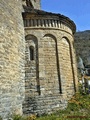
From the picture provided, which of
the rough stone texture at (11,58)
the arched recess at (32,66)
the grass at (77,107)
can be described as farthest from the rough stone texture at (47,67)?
the rough stone texture at (11,58)

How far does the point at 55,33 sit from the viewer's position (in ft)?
34.7

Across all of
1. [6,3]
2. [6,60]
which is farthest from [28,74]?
[6,3]

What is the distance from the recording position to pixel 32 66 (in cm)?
983

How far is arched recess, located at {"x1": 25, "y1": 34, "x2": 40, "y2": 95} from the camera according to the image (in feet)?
31.3

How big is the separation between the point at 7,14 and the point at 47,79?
12.0ft

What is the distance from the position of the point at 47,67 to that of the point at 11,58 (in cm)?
230

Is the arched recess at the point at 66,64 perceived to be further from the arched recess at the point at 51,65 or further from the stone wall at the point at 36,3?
the stone wall at the point at 36,3

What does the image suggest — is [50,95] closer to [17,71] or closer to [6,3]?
[17,71]

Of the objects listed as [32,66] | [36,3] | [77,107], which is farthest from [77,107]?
[36,3]

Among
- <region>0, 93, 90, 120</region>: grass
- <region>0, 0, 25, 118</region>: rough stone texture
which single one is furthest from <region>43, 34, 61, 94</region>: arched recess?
<region>0, 0, 25, 118</region>: rough stone texture

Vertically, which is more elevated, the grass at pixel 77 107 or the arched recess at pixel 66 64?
the arched recess at pixel 66 64

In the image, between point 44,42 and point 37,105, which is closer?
point 37,105

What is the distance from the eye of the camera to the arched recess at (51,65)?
9.70 m

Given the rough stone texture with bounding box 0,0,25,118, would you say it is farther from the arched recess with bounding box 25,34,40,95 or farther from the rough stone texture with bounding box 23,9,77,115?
the rough stone texture with bounding box 23,9,77,115
